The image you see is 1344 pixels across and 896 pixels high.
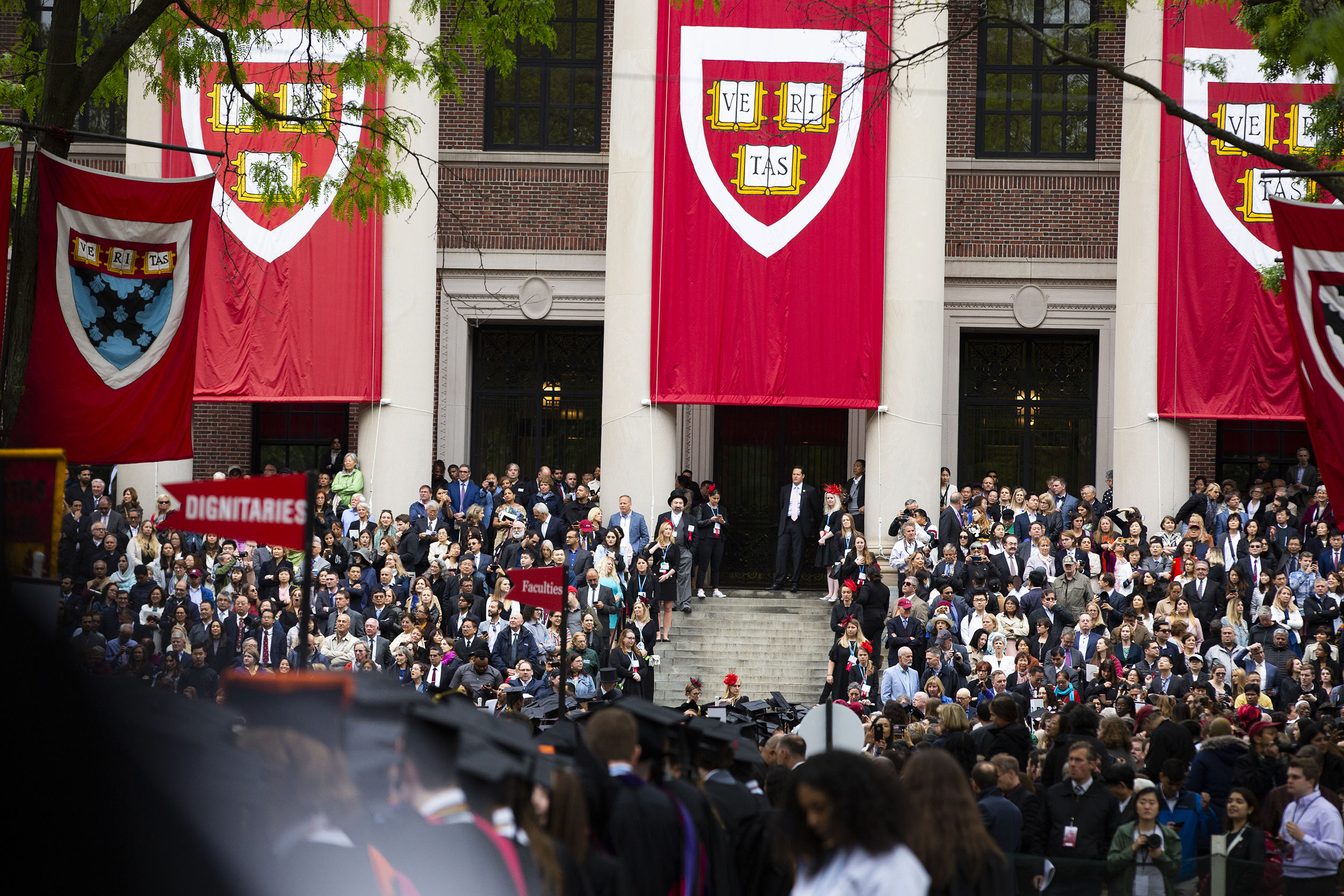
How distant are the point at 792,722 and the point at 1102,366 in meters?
12.9

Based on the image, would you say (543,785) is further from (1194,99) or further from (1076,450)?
(1076,450)

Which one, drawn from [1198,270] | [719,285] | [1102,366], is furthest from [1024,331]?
[719,285]

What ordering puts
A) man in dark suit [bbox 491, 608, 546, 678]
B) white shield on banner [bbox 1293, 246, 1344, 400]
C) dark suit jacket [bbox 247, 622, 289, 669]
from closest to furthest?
white shield on banner [bbox 1293, 246, 1344, 400] → dark suit jacket [bbox 247, 622, 289, 669] → man in dark suit [bbox 491, 608, 546, 678]

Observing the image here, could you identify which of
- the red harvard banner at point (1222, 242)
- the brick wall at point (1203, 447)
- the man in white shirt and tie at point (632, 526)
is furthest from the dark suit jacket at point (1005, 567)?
the brick wall at point (1203, 447)

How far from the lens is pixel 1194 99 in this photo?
22.0 metres

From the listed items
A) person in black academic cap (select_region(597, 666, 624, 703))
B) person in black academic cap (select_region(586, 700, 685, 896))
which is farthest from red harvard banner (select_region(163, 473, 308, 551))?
person in black academic cap (select_region(597, 666, 624, 703))

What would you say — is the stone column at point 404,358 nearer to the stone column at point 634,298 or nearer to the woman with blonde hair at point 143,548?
the stone column at point 634,298

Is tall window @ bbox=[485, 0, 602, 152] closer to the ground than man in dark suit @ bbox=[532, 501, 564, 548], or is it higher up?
higher up

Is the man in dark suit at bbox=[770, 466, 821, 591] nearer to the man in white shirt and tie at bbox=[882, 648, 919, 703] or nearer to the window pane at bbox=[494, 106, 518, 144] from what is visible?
the man in white shirt and tie at bbox=[882, 648, 919, 703]

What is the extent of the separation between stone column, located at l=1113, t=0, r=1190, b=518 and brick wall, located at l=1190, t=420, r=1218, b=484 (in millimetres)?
3584

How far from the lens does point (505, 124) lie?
27312 mm

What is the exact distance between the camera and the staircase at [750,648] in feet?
67.0

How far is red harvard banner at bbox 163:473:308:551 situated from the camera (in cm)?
616

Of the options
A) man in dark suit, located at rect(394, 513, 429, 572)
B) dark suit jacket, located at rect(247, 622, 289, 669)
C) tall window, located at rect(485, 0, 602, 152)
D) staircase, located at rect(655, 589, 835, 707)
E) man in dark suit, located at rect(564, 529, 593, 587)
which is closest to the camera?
dark suit jacket, located at rect(247, 622, 289, 669)
